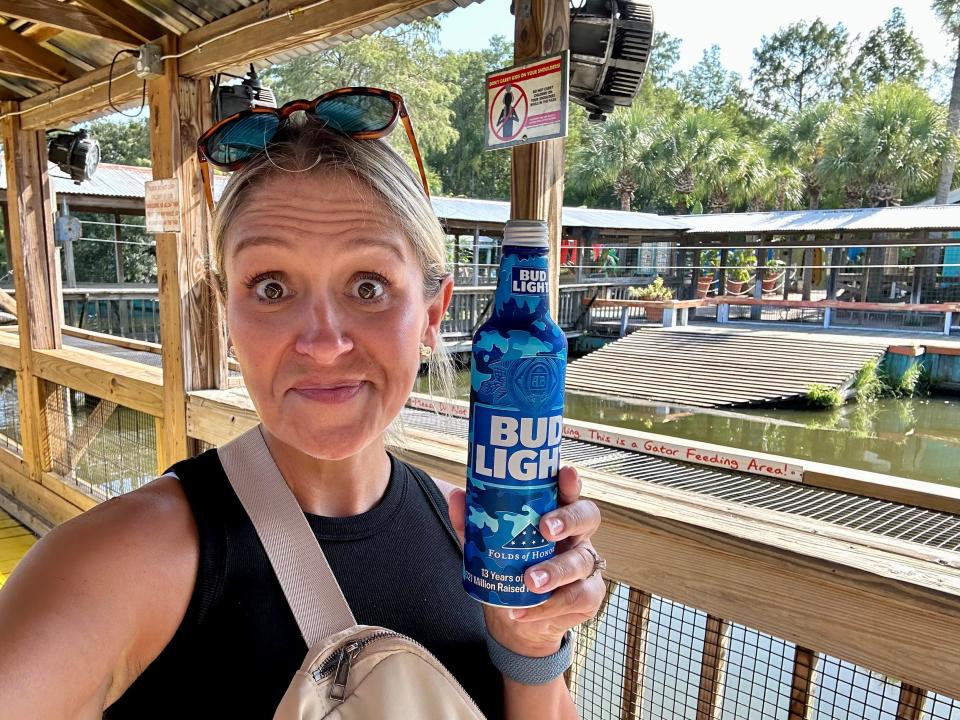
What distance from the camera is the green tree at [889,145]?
101 ft

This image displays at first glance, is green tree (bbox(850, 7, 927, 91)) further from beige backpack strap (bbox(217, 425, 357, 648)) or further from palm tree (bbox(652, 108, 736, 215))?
beige backpack strap (bbox(217, 425, 357, 648))

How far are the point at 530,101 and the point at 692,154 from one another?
3616cm

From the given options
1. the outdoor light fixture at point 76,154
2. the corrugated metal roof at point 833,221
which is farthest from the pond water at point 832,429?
the outdoor light fixture at point 76,154

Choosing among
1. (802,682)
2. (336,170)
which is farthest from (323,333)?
(802,682)

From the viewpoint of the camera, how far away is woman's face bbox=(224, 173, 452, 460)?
85 centimetres

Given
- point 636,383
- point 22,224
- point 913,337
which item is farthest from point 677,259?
point 22,224

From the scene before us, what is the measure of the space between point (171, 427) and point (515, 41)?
215 cm

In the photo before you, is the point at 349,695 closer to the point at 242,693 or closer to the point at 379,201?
the point at 242,693

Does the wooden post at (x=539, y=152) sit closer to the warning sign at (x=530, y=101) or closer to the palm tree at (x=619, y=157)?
the warning sign at (x=530, y=101)

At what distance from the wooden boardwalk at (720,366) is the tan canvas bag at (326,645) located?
15.7 m

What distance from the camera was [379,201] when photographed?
3.00ft

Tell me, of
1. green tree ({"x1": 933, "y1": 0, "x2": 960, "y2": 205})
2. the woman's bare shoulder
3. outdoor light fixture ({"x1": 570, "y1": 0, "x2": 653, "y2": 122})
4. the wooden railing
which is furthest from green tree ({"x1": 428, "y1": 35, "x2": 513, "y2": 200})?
the woman's bare shoulder

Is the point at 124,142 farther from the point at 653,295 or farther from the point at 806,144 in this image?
the point at 806,144

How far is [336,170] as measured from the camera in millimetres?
911
